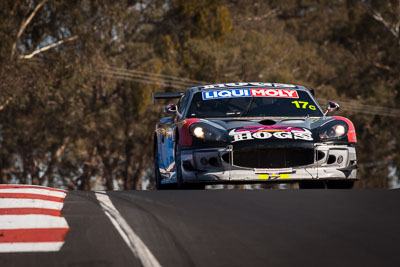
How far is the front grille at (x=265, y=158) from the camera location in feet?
30.5

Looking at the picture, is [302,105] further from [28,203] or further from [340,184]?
[28,203]

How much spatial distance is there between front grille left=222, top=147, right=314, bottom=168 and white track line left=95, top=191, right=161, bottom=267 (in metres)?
2.17

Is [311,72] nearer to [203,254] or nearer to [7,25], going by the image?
[7,25]

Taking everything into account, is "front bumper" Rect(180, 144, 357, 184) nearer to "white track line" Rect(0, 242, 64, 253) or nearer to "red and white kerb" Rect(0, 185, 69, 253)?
"red and white kerb" Rect(0, 185, 69, 253)

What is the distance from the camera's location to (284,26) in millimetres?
49938

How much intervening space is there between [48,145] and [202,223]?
35186 millimetres

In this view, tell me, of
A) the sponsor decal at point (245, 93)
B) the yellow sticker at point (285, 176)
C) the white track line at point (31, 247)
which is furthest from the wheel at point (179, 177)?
the white track line at point (31, 247)

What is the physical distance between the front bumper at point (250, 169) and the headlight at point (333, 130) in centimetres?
10

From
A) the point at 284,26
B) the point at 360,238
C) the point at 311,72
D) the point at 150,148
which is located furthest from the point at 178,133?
the point at 284,26

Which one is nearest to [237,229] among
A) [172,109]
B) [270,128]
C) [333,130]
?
[270,128]

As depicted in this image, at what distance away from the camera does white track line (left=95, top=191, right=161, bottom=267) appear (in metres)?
4.91

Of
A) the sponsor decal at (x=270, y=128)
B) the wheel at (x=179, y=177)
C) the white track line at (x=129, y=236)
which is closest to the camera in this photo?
the white track line at (x=129, y=236)

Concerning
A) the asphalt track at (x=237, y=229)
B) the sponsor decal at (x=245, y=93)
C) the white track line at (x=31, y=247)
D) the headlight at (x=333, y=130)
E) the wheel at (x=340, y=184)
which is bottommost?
the wheel at (x=340, y=184)

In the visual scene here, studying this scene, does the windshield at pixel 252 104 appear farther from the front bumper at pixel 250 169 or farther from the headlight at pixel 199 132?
the front bumper at pixel 250 169
